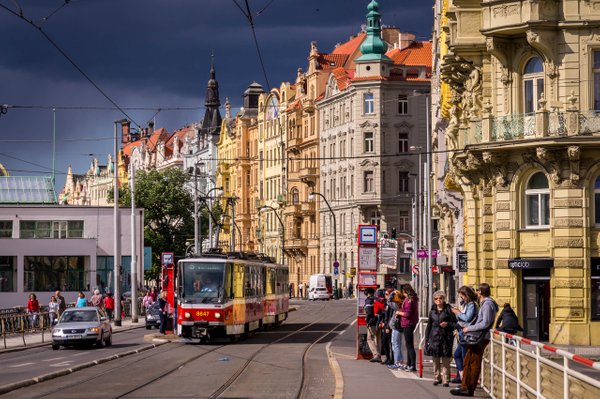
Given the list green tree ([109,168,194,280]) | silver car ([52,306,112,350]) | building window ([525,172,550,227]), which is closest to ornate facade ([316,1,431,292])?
green tree ([109,168,194,280])

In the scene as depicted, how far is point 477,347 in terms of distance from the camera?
21.9m

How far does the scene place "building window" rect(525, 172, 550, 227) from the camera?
1634 inches

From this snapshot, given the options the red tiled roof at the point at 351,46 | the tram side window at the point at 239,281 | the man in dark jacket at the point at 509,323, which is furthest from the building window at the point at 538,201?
the red tiled roof at the point at 351,46

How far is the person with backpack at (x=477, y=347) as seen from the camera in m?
21.6

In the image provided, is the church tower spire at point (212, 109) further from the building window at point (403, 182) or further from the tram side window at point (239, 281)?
the tram side window at point (239, 281)

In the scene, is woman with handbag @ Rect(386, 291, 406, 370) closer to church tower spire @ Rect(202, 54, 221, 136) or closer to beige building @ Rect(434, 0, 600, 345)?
beige building @ Rect(434, 0, 600, 345)

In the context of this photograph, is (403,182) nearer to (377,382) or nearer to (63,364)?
(63,364)

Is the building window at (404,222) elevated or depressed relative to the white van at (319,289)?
elevated

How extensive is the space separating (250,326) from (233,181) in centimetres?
11103

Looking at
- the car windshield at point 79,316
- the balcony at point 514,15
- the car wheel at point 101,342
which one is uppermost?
the balcony at point 514,15

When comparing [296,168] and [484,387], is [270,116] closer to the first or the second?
[296,168]

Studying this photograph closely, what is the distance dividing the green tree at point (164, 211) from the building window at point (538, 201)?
278ft

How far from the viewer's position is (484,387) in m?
23.3

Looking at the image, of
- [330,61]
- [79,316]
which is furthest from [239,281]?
[330,61]
